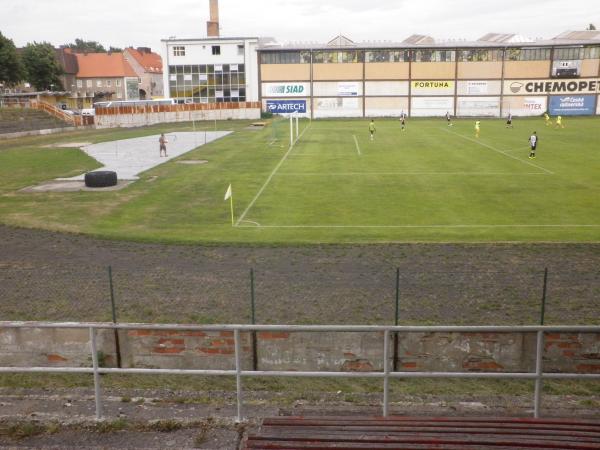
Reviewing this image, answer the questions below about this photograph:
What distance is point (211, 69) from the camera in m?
91.9

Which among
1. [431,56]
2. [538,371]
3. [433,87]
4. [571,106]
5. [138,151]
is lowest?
[138,151]

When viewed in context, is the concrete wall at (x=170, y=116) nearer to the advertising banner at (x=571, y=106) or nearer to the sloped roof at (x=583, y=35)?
the advertising banner at (x=571, y=106)

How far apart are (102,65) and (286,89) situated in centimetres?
5083

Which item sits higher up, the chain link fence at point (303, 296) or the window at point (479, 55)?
the window at point (479, 55)

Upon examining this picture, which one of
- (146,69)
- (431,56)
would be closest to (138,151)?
(431,56)

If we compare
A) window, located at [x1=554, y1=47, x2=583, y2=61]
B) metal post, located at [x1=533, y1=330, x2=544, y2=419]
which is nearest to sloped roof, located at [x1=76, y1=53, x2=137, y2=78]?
window, located at [x1=554, y1=47, x2=583, y2=61]

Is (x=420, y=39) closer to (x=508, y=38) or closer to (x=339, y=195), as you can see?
(x=508, y=38)

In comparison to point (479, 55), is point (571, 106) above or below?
below

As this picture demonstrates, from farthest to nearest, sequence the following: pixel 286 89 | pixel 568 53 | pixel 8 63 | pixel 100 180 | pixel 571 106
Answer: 1. pixel 286 89
2. pixel 571 106
3. pixel 8 63
4. pixel 568 53
5. pixel 100 180

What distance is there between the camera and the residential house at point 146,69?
4980 inches

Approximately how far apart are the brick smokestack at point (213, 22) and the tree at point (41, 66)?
29834 millimetres

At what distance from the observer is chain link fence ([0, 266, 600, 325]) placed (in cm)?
1353

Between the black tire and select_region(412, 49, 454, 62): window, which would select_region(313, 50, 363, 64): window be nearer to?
select_region(412, 49, 454, 62): window

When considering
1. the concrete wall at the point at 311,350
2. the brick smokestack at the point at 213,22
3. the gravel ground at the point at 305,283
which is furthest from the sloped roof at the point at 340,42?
the concrete wall at the point at 311,350
